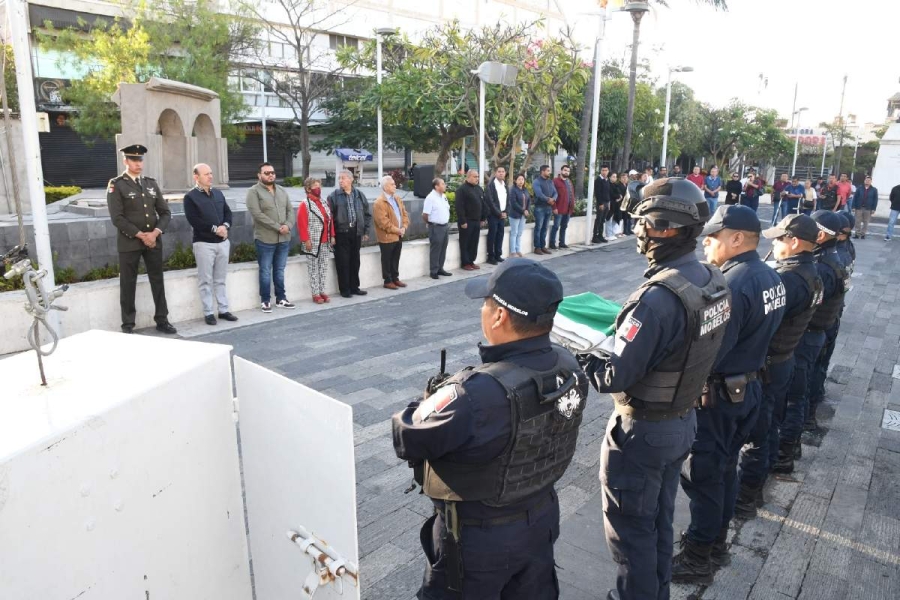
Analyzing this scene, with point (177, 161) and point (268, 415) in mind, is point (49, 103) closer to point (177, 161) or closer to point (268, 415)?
point (177, 161)

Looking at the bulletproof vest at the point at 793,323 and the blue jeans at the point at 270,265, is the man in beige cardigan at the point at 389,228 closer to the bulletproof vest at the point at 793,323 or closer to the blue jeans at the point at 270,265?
the blue jeans at the point at 270,265

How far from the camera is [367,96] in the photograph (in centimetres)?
1841

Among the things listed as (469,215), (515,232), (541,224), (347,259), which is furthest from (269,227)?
(541,224)

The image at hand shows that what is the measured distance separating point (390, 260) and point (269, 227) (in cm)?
231

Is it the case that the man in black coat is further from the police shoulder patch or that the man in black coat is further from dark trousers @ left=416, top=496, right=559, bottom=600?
the police shoulder patch

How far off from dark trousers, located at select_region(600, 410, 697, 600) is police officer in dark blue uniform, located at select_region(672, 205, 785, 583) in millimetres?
517

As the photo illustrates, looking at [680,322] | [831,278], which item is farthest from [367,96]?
[680,322]

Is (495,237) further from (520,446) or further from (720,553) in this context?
(520,446)

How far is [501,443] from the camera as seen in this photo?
6.63ft

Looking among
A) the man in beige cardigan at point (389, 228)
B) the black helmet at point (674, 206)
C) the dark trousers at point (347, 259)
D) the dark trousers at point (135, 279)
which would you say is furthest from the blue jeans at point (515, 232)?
the black helmet at point (674, 206)

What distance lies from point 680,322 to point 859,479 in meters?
3.00

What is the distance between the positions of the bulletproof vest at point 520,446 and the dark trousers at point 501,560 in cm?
13

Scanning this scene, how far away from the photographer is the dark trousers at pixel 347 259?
8.99 metres

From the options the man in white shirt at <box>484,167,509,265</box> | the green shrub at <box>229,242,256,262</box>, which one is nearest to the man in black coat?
the man in white shirt at <box>484,167,509,265</box>
